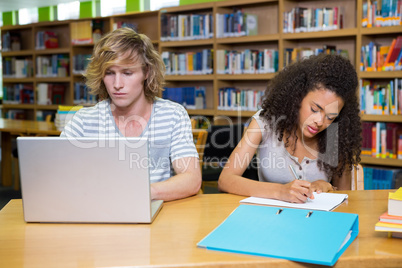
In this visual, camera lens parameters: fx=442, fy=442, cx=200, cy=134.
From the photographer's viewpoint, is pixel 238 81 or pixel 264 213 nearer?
pixel 264 213

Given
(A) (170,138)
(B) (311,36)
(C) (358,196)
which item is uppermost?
(B) (311,36)

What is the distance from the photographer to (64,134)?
5.57 ft

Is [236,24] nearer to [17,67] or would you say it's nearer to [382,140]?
[382,140]

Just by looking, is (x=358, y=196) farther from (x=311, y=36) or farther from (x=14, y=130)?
(x=14, y=130)

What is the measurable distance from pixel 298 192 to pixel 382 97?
2.70 meters

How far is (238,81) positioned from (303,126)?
3.23 meters

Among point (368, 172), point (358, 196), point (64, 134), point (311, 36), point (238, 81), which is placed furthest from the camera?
point (238, 81)

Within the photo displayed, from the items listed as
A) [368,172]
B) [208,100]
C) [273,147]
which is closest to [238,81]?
[208,100]

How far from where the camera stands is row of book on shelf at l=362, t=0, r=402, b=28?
3572 millimetres

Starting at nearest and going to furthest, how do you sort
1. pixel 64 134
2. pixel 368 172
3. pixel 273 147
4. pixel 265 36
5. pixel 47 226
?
pixel 47 226 < pixel 64 134 < pixel 273 147 < pixel 368 172 < pixel 265 36

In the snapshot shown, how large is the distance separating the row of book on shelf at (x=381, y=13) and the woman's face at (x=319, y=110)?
2.22 metres

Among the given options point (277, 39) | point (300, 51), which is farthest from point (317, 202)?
point (277, 39)

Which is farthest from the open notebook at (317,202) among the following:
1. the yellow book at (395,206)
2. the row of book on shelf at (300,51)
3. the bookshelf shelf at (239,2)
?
the bookshelf shelf at (239,2)

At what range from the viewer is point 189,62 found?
16.6ft
